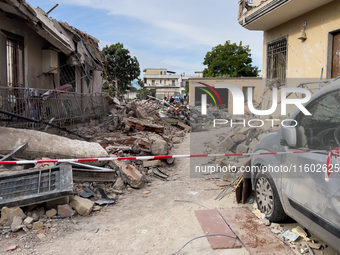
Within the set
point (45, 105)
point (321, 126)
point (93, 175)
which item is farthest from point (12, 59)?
point (321, 126)

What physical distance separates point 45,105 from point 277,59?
28.3 feet

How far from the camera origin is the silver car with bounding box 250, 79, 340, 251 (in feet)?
8.70

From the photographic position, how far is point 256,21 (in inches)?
388

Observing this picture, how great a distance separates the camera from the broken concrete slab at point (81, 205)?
4.19 metres

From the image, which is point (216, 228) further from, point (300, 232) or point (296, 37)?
point (296, 37)

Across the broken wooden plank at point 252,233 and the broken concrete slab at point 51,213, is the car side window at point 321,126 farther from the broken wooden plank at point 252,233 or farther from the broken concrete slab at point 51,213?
the broken concrete slab at point 51,213

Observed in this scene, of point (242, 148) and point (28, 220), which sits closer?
point (28, 220)

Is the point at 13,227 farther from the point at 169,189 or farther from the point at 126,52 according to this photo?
the point at 126,52

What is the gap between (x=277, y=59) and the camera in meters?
10.5

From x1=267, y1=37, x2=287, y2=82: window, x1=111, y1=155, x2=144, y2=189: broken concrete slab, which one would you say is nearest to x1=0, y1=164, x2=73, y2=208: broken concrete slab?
x1=111, y1=155, x2=144, y2=189: broken concrete slab

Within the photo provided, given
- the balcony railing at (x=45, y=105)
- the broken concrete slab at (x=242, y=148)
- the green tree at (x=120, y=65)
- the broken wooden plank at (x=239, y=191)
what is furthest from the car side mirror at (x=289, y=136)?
the green tree at (x=120, y=65)

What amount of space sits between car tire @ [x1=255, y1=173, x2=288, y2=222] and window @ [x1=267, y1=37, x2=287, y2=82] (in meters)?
7.09

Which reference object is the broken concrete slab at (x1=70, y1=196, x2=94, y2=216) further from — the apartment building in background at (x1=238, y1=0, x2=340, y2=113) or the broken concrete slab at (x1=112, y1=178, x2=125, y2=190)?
the apartment building in background at (x1=238, y1=0, x2=340, y2=113)

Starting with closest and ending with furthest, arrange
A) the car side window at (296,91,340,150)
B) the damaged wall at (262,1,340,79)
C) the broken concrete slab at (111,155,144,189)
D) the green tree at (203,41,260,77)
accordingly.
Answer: the car side window at (296,91,340,150), the broken concrete slab at (111,155,144,189), the damaged wall at (262,1,340,79), the green tree at (203,41,260,77)
